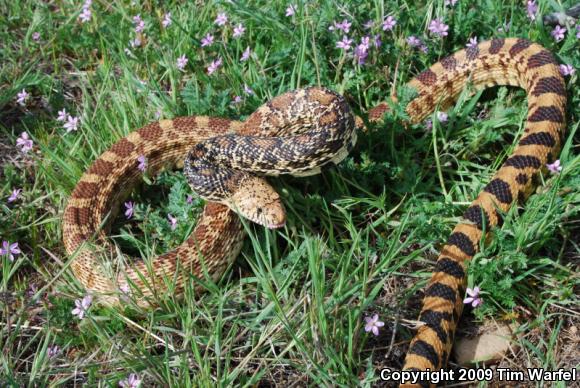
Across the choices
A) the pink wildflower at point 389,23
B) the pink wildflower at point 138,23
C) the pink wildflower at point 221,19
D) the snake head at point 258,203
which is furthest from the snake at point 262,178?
the pink wildflower at point 138,23

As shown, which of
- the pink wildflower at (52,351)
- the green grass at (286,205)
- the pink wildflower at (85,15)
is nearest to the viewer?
the green grass at (286,205)

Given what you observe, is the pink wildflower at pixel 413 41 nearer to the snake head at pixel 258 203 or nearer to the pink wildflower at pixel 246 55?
the pink wildflower at pixel 246 55

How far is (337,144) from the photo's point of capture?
5398mm

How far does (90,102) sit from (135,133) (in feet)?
2.80

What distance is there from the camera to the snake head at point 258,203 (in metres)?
5.17

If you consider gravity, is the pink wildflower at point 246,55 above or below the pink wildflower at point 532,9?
above

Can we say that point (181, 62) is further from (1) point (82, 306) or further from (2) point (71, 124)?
(1) point (82, 306)

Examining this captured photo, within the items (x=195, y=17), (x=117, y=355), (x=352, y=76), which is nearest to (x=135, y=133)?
(x=195, y=17)

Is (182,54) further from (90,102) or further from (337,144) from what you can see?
(337,144)

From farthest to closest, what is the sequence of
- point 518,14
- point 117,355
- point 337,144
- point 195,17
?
point 195,17 < point 518,14 < point 337,144 < point 117,355

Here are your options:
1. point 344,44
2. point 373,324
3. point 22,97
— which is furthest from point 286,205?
point 22,97

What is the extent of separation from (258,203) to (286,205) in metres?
0.53

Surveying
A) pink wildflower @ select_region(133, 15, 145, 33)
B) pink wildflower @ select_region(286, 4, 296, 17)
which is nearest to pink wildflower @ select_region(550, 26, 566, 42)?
pink wildflower @ select_region(286, 4, 296, 17)

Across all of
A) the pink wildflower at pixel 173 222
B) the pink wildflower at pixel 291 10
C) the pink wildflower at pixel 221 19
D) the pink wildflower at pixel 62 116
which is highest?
the pink wildflower at pixel 221 19
